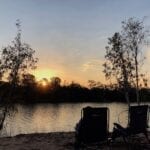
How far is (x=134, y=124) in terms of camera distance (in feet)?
27.7

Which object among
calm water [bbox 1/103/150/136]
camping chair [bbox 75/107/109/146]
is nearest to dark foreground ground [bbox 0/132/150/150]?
camping chair [bbox 75/107/109/146]

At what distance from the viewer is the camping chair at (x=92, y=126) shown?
7809 millimetres

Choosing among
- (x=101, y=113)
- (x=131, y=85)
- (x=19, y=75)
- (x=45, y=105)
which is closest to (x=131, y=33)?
(x=131, y=85)

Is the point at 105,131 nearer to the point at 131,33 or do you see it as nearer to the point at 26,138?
the point at 26,138

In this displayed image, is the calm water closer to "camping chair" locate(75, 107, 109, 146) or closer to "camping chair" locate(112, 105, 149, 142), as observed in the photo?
"camping chair" locate(112, 105, 149, 142)

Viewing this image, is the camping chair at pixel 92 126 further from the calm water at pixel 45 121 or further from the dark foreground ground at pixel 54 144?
the calm water at pixel 45 121

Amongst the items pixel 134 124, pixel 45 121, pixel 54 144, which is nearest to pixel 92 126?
pixel 134 124

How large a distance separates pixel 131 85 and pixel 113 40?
1805 millimetres

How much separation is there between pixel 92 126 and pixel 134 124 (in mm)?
1020

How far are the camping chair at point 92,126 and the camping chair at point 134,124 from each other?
37 cm

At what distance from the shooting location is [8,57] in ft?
55.1

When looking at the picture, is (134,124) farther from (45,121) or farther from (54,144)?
(45,121)

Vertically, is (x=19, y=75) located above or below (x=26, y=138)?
above

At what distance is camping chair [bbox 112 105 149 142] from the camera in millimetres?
8297
